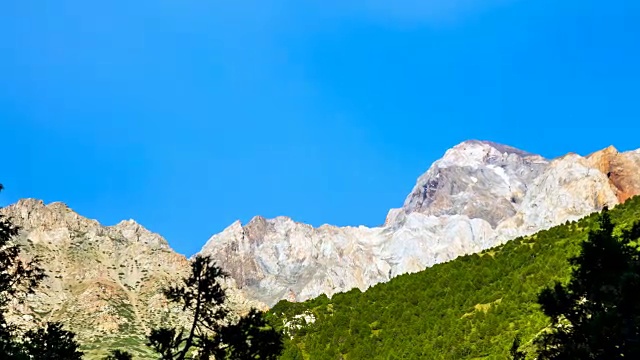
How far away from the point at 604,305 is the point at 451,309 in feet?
144

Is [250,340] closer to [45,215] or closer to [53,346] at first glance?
[53,346]

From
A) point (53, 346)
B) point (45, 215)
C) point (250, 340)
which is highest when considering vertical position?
point (45, 215)

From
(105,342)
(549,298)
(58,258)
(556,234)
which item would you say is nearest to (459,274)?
(556,234)

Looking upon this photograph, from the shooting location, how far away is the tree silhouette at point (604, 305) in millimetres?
22250

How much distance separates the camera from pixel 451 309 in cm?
6894

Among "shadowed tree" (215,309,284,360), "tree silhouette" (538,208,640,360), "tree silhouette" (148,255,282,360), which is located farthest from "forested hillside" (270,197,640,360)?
"tree silhouette" (148,255,282,360)

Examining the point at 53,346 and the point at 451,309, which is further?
the point at 451,309

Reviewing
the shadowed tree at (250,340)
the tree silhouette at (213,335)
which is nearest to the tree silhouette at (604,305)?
the shadowed tree at (250,340)

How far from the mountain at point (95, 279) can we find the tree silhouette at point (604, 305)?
94.4 meters

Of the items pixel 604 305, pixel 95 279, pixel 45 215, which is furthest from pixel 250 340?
pixel 45 215

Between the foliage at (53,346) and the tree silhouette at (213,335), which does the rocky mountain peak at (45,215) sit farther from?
the tree silhouette at (213,335)

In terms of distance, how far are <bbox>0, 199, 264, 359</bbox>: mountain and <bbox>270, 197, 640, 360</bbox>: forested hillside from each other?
153 ft

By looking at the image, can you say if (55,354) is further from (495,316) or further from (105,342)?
(105,342)

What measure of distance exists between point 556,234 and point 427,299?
58.4 ft
